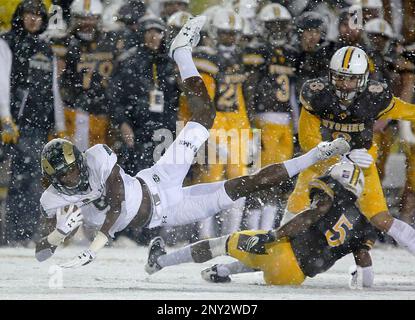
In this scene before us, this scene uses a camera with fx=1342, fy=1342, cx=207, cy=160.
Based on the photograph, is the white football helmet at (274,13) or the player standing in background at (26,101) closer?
the player standing in background at (26,101)

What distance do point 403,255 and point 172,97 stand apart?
7.13 ft

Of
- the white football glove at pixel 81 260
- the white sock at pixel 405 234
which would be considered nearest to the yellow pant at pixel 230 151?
the white sock at pixel 405 234

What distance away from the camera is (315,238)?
8.26m

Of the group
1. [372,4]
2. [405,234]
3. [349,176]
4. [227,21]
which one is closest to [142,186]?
[349,176]

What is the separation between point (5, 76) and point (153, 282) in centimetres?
246

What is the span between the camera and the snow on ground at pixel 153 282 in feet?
26.1

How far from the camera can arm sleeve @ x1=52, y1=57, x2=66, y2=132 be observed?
10.5 meters

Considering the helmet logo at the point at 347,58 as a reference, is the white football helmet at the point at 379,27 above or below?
above

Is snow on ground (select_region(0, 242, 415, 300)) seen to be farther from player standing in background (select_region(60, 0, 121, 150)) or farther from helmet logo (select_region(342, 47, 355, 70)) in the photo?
helmet logo (select_region(342, 47, 355, 70))

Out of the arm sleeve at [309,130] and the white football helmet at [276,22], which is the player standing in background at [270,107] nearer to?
the white football helmet at [276,22]

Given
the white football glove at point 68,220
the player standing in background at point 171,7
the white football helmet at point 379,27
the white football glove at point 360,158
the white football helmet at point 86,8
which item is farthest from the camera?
the player standing in background at point 171,7

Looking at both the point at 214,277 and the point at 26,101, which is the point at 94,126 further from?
the point at 214,277

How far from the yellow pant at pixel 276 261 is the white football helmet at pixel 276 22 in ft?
9.35

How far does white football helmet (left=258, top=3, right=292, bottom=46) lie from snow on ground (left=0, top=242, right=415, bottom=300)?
6.17ft
